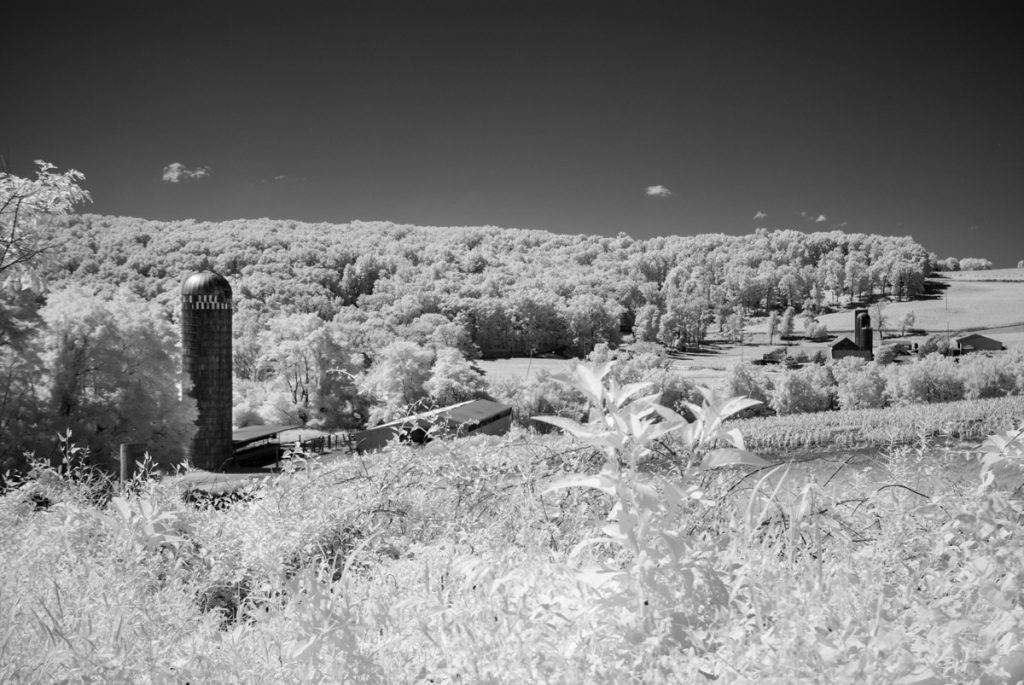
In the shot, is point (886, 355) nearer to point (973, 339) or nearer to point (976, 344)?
point (973, 339)

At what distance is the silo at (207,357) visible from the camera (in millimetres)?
12734

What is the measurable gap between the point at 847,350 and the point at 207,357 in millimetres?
21949

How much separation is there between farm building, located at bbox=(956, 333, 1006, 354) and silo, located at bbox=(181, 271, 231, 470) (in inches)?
723

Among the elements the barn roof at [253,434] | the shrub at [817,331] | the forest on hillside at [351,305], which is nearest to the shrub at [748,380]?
the shrub at [817,331]

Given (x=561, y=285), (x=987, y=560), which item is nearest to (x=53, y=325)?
(x=987, y=560)

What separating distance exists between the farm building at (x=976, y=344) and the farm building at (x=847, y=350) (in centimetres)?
470

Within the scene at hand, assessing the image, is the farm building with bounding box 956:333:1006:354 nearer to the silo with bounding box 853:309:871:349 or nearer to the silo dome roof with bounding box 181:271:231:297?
the silo with bounding box 853:309:871:349

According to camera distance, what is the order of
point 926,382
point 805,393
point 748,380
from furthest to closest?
point 748,380 → point 805,393 → point 926,382

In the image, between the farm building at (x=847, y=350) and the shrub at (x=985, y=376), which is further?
the farm building at (x=847, y=350)

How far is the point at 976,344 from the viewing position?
56.0 feet

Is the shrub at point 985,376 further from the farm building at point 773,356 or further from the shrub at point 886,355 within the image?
the farm building at point 773,356

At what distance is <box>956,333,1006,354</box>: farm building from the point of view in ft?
54.5

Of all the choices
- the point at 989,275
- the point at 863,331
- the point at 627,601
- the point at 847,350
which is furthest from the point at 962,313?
the point at 627,601

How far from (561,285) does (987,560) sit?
37209mm
